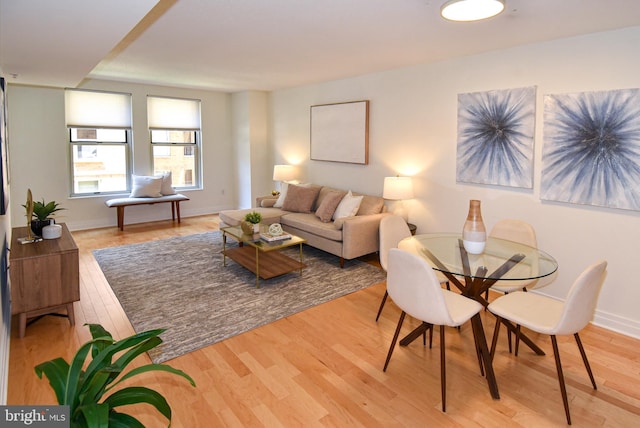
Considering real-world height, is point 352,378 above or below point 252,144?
below

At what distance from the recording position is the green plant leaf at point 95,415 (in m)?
1.08

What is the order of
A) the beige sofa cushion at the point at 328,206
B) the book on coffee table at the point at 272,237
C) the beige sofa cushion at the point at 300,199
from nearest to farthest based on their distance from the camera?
the book on coffee table at the point at 272,237 < the beige sofa cushion at the point at 328,206 < the beige sofa cushion at the point at 300,199

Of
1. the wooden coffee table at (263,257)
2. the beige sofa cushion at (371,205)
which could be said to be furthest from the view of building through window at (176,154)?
the beige sofa cushion at (371,205)

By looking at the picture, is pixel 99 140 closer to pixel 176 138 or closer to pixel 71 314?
pixel 176 138

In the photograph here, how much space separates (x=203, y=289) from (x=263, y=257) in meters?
0.82

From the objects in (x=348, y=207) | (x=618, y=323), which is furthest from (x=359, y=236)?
(x=618, y=323)

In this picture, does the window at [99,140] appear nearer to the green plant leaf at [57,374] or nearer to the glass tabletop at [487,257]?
the glass tabletop at [487,257]

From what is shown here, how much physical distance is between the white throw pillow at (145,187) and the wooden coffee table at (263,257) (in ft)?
8.79

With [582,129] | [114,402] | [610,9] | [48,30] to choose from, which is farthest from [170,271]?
[610,9]

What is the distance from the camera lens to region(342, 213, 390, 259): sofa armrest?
440cm

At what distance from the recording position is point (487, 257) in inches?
104

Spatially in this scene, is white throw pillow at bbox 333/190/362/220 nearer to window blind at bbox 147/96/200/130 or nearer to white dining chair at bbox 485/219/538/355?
white dining chair at bbox 485/219/538/355

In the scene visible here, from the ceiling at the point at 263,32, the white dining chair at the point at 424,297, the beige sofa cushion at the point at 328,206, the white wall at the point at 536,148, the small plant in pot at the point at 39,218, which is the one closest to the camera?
the white dining chair at the point at 424,297

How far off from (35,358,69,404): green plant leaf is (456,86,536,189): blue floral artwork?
373 centimetres
